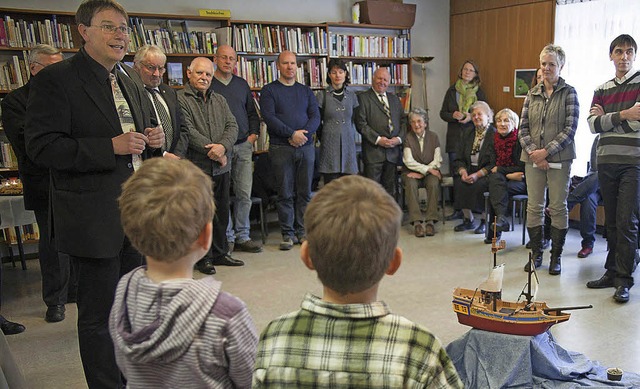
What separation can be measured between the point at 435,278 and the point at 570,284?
924 millimetres

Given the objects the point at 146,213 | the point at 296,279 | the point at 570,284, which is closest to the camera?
the point at 146,213

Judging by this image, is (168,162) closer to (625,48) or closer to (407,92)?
(625,48)

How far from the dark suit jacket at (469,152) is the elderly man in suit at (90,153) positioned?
397 centimetres

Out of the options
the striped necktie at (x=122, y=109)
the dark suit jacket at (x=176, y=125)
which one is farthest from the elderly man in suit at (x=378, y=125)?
the striped necktie at (x=122, y=109)

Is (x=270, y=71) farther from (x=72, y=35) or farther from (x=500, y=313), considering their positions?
(x=500, y=313)

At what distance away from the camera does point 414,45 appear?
7.20m

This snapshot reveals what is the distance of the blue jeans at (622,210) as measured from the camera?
372cm

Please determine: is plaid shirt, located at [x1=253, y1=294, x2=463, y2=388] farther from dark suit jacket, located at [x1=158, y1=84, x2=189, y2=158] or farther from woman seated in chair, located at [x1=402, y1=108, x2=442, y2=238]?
woman seated in chair, located at [x1=402, y1=108, x2=442, y2=238]

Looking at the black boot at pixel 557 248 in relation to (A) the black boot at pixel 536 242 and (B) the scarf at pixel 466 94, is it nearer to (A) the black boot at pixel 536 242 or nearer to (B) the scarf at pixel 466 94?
(A) the black boot at pixel 536 242

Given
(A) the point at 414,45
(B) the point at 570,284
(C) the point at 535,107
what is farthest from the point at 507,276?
(A) the point at 414,45

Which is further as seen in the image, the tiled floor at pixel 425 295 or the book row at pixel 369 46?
the book row at pixel 369 46

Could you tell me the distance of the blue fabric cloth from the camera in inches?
102

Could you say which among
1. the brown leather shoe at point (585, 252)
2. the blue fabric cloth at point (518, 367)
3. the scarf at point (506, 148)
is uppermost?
the scarf at point (506, 148)

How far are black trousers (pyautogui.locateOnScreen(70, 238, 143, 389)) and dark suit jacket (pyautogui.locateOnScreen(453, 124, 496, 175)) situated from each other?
4079 mm
